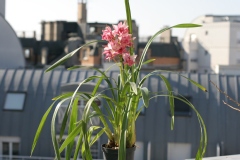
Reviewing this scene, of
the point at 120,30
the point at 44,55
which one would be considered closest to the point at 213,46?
the point at 44,55

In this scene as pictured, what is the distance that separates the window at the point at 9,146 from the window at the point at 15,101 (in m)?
1.17

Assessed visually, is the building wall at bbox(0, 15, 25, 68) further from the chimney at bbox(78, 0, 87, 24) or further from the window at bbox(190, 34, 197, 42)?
the window at bbox(190, 34, 197, 42)

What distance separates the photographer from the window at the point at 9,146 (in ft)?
68.0

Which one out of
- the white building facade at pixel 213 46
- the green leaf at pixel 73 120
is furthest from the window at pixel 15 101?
the white building facade at pixel 213 46

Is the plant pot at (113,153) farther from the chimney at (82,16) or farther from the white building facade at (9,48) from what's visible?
the chimney at (82,16)

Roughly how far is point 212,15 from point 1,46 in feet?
115

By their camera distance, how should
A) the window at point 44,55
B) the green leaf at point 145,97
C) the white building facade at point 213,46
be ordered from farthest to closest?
1. the white building facade at point 213,46
2. the window at point 44,55
3. the green leaf at point 145,97

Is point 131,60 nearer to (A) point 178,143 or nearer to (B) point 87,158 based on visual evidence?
(B) point 87,158

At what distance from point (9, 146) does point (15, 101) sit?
1.70 metres

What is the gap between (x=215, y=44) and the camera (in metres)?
57.8

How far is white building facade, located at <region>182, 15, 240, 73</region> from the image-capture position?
56.7 m

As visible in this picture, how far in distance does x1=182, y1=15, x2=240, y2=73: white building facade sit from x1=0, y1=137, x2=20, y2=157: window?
1430 inches

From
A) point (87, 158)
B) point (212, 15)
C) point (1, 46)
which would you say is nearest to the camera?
point (87, 158)

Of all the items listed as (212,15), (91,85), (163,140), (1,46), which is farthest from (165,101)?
(212,15)
